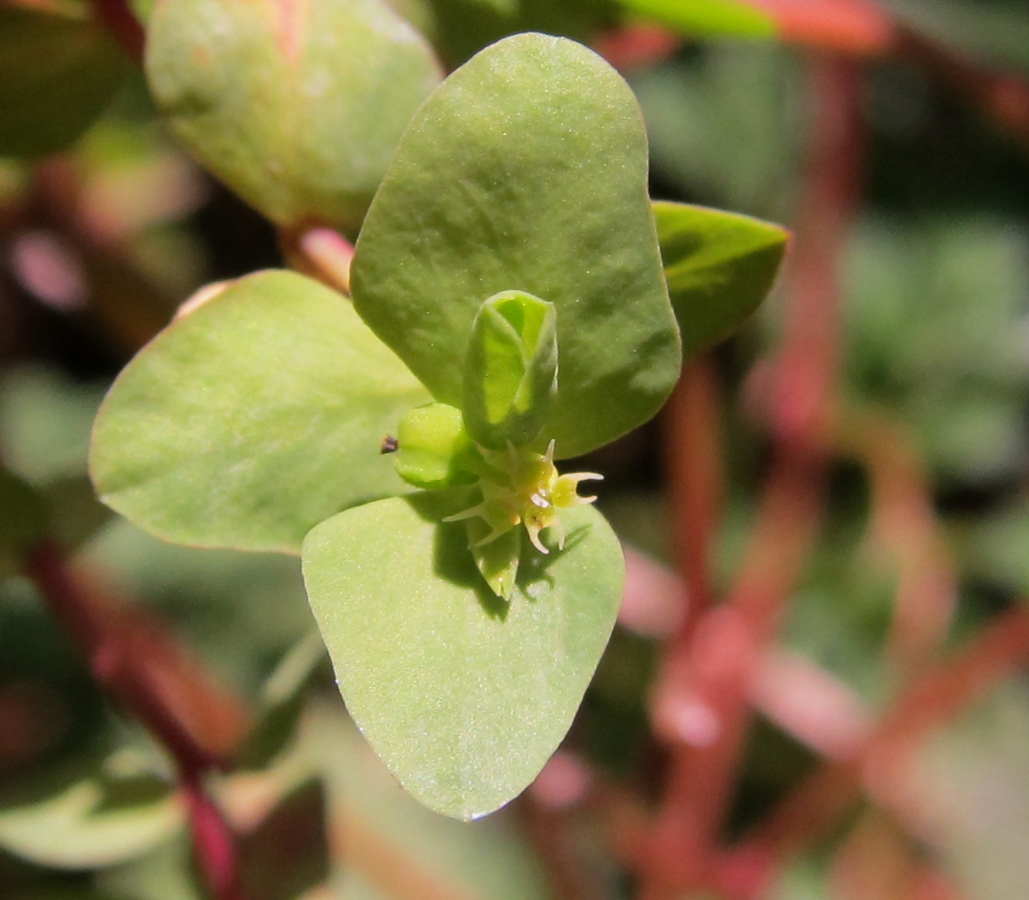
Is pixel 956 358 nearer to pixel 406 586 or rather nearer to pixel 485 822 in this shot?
pixel 485 822

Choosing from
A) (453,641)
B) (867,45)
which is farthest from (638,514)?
(453,641)

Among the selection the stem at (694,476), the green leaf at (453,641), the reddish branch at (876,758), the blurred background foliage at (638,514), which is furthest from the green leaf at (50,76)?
the reddish branch at (876,758)

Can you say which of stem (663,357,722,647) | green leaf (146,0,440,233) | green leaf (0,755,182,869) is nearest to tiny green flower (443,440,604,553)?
green leaf (146,0,440,233)

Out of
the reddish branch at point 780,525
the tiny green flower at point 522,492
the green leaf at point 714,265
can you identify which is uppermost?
the green leaf at point 714,265

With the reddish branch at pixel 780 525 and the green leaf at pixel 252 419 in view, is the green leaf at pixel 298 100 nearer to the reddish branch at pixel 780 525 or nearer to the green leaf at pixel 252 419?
the green leaf at pixel 252 419

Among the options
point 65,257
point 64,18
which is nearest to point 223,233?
point 65,257

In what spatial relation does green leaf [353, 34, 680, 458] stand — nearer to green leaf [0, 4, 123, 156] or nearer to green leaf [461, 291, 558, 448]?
green leaf [461, 291, 558, 448]

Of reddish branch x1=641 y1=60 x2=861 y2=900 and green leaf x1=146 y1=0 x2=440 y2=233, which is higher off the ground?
green leaf x1=146 y1=0 x2=440 y2=233
